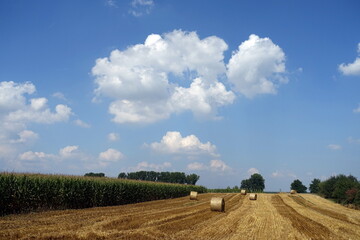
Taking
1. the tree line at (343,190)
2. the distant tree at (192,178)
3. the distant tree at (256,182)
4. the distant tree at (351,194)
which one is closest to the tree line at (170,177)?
the distant tree at (192,178)

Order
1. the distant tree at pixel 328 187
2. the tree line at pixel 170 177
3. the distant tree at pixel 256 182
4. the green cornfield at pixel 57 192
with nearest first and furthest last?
the green cornfield at pixel 57 192
the distant tree at pixel 328 187
the tree line at pixel 170 177
the distant tree at pixel 256 182

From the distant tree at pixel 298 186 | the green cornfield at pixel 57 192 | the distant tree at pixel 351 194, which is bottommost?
the green cornfield at pixel 57 192

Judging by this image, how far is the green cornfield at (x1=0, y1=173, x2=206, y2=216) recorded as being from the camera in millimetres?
20953

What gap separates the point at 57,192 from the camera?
2505 centimetres

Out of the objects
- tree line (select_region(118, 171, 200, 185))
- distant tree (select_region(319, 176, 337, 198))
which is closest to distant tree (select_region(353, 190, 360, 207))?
distant tree (select_region(319, 176, 337, 198))

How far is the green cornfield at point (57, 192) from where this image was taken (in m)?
21.0

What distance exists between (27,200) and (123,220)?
338 inches

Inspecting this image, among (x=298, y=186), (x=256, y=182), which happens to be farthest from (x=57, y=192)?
(x=256, y=182)

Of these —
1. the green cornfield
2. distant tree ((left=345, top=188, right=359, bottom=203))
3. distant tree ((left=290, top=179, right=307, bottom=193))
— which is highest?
distant tree ((left=290, top=179, right=307, bottom=193))

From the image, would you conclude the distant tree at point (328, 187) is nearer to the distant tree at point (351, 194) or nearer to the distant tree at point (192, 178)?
the distant tree at point (351, 194)

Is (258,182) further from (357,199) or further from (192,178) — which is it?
(357,199)

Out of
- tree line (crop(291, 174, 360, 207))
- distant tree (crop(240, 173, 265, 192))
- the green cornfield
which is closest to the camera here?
the green cornfield

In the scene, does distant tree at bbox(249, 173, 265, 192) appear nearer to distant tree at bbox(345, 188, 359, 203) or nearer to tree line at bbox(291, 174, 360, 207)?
tree line at bbox(291, 174, 360, 207)

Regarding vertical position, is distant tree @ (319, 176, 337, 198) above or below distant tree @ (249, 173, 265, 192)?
below
